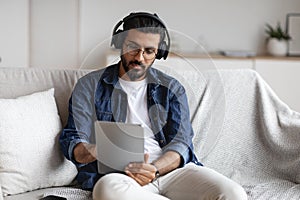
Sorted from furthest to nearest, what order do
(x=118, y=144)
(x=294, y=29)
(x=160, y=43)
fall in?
(x=294, y=29) → (x=160, y=43) → (x=118, y=144)

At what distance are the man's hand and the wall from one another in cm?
291

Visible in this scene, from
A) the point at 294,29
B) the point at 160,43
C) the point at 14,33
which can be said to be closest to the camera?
the point at 160,43

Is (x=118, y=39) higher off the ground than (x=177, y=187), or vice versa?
(x=118, y=39)

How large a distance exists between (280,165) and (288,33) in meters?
2.63

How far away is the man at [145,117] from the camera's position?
2.03 m

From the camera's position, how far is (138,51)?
2041mm

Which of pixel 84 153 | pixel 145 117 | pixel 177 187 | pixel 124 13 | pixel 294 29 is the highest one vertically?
pixel 124 13

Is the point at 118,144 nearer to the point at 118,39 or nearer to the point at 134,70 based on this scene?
the point at 134,70

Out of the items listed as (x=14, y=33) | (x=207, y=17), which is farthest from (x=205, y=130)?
(x=207, y=17)

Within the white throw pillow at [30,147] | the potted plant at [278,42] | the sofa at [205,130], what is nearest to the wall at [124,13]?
the potted plant at [278,42]

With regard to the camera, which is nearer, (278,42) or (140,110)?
(140,110)

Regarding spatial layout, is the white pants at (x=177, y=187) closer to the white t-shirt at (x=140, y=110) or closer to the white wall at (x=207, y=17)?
the white t-shirt at (x=140, y=110)

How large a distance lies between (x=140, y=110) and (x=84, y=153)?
26cm

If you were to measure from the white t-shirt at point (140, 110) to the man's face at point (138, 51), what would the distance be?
59 millimetres
